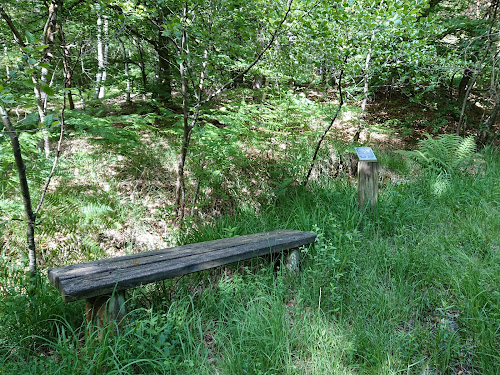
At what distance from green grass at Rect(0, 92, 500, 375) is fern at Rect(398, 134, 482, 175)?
917 millimetres

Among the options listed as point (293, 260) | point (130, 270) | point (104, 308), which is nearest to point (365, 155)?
point (293, 260)

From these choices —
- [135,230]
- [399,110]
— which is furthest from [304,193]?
[399,110]

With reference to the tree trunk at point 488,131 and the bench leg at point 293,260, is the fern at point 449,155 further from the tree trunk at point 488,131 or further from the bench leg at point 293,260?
the bench leg at point 293,260

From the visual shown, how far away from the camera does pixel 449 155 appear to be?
5746mm

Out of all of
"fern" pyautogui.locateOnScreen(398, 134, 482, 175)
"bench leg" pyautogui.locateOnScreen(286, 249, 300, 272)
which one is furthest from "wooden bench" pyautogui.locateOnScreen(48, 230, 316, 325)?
"fern" pyautogui.locateOnScreen(398, 134, 482, 175)

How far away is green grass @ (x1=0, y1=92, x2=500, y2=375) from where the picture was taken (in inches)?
75.5

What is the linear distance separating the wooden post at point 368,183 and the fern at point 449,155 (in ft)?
7.09

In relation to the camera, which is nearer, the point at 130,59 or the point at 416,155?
the point at 416,155

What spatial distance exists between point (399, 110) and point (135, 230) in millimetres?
8361

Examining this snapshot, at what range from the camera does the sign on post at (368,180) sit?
389 cm

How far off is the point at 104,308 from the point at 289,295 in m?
1.48

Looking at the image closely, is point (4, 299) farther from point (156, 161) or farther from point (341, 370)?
point (156, 161)

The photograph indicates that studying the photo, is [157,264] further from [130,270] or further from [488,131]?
[488,131]

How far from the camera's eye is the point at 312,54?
4414 millimetres
